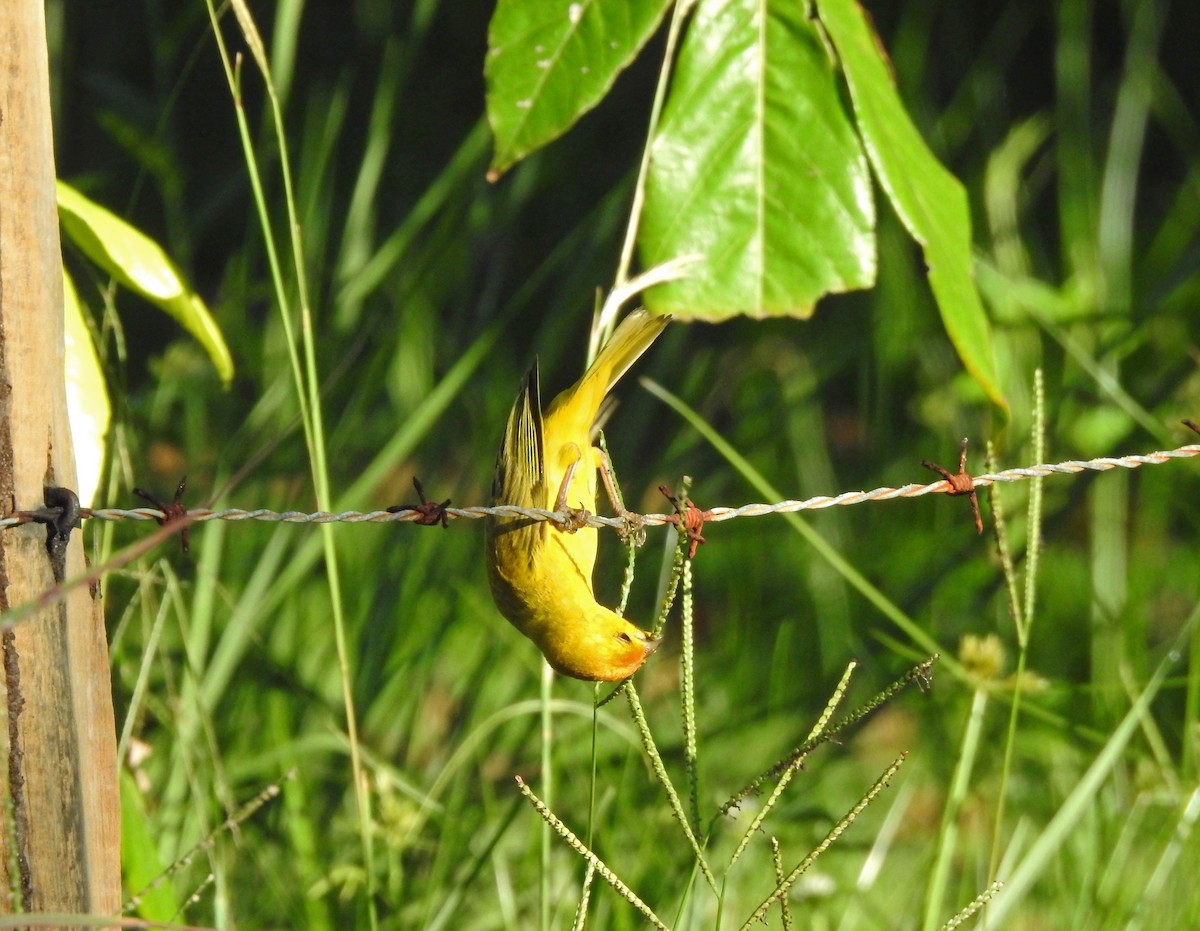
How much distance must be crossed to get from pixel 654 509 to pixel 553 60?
1.89 metres

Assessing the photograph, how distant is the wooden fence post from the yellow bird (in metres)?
0.54

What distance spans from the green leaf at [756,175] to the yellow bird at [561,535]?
51 centimetres

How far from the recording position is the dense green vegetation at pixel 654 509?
66.1 inches

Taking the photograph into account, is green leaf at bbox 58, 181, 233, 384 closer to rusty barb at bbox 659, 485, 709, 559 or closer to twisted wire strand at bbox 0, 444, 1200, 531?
twisted wire strand at bbox 0, 444, 1200, 531

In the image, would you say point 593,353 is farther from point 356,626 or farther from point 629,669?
point 356,626

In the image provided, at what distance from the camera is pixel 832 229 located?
32.4 inches

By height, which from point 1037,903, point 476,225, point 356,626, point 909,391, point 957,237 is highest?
point 476,225

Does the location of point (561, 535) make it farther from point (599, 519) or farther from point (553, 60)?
point (553, 60)

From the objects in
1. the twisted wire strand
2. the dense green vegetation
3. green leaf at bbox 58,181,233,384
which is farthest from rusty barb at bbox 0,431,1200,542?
the dense green vegetation

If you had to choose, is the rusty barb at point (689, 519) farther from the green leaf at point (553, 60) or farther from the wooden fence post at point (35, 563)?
the wooden fence post at point (35, 563)

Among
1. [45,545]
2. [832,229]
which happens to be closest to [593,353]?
[832,229]

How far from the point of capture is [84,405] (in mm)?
919

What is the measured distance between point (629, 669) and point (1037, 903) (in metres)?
0.83

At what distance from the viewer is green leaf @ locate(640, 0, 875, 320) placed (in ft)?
2.69
